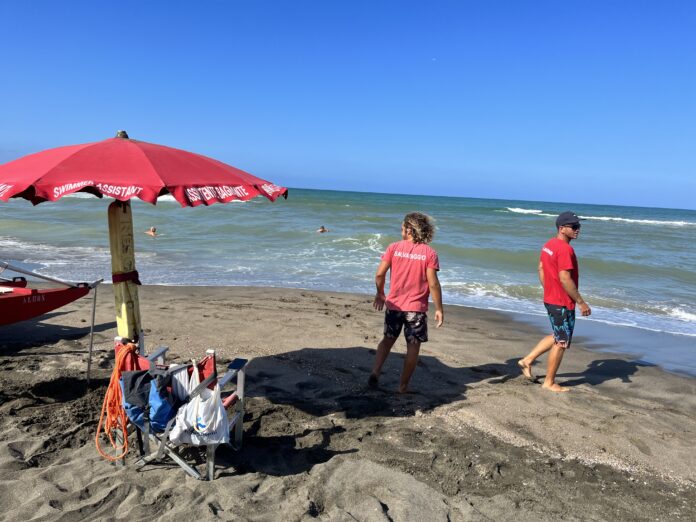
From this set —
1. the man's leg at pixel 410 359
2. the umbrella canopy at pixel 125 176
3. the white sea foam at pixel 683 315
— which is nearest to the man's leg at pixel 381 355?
the man's leg at pixel 410 359

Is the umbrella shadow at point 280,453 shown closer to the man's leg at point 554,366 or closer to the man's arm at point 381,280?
the man's arm at point 381,280

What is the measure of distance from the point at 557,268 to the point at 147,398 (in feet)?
12.3

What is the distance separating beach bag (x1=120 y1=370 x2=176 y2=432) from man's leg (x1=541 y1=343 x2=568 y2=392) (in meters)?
Result: 3.65

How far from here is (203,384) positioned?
3.28 m

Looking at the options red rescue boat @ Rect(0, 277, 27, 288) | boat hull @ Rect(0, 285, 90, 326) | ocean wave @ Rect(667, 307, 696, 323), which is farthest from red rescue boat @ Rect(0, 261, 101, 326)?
ocean wave @ Rect(667, 307, 696, 323)

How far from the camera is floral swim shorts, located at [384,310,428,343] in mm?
4773

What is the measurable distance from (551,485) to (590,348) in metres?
4.43

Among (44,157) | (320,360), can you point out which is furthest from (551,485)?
(44,157)

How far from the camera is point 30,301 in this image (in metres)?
5.70

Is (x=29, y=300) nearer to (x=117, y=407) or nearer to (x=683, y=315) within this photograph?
(x=117, y=407)

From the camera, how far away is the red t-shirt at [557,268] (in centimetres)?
507

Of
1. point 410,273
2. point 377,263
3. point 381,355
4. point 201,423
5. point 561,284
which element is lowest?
point 377,263

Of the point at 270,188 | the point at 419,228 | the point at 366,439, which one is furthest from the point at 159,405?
the point at 419,228

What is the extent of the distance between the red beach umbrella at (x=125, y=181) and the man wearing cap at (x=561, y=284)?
8.75 ft
